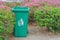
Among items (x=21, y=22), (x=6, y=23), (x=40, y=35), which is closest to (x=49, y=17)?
(x=40, y=35)

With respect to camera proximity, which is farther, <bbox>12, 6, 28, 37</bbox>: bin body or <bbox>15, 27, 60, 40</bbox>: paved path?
<bbox>15, 27, 60, 40</bbox>: paved path

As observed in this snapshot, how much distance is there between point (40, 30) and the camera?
8.30 metres

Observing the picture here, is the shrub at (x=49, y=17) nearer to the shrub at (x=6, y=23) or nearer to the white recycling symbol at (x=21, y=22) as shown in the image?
the white recycling symbol at (x=21, y=22)

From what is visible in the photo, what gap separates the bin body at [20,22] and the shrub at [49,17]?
0.63 meters

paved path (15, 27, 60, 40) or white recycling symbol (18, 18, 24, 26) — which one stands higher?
white recycling symbol (18, 18, 24, 26)

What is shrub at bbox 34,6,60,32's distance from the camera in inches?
303

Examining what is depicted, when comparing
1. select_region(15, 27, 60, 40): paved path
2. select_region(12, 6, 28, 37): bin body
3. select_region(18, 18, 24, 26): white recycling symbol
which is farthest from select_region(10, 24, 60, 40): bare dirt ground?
select_region(18, 18, 24, 26): white recycling symbol

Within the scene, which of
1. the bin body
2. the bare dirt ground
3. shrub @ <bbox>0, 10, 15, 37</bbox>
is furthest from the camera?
the bare dirt ground

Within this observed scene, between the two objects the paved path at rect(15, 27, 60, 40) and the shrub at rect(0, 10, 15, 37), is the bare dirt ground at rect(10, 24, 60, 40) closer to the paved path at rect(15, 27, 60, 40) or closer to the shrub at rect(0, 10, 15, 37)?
the paved path at rect(15, 27, 60, 40)

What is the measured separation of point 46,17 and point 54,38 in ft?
2.64

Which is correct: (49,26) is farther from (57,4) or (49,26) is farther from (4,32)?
(4,32)

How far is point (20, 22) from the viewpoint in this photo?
7398 millimetres

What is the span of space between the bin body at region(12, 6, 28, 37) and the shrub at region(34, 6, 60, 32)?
2.08 ft

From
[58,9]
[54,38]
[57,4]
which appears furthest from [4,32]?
[57,4]
